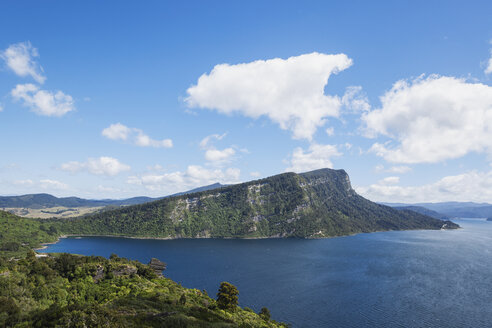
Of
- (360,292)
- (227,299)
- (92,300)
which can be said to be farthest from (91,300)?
(360,292)

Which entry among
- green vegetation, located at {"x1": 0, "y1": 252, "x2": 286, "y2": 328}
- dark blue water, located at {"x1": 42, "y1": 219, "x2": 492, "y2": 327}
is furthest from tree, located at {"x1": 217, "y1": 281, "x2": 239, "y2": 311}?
dark blue water, located at {"x1": 42, "y1": 219, "x2": 492, "y2": 327}

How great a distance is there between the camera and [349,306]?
12406cm

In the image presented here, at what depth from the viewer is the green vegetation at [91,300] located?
35.3 m

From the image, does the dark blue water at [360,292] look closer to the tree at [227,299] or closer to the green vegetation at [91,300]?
the tree at [227,299]

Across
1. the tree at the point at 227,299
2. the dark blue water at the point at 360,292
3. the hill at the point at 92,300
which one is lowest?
the dark blue water at the point at 360,292

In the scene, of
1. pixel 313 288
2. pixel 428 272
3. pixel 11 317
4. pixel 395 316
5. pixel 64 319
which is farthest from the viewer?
pixel 428 272

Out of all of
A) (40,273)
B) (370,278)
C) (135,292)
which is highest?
(40,273)

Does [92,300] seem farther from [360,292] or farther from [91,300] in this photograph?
[360,292]

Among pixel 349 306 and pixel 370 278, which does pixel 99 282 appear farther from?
pixel 370 278

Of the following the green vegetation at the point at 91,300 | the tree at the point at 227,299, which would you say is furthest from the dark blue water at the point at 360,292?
the green vegetation at the point at 91,300

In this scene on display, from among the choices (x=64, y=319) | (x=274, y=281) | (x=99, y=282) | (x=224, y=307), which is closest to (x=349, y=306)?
(x=274, y=281)

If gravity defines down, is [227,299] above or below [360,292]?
above

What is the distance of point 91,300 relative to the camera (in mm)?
71438

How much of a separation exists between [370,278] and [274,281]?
62.1 metres
